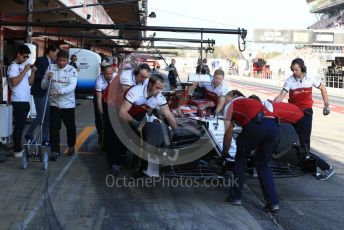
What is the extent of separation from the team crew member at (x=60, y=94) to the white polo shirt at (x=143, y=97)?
1823 millimetres

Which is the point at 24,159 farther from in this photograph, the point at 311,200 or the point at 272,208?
the point at 311,200

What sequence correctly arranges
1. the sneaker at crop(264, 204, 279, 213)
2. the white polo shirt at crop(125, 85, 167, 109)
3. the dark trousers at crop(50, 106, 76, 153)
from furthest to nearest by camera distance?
the dark trousers at crop(50, 106, 76, 153)
the white polo shirt at crop(125, 85, 167, 109)
the sneaker at crop(264, 204, 279, 213)

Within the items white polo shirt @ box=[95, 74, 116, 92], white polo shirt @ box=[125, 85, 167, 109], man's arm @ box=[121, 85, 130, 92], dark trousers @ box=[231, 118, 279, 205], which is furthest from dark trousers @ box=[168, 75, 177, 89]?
dark trousers @ box=[231, 118, 279, 205]

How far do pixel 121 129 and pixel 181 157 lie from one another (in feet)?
4.09

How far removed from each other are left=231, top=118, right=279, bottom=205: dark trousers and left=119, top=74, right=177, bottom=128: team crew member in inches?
46.9

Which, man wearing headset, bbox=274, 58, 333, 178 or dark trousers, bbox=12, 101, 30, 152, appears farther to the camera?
dark trousers, bbox=12, 101, 30, 152

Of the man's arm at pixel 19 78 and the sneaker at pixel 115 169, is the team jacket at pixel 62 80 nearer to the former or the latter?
the man's arm at pixel 19 78

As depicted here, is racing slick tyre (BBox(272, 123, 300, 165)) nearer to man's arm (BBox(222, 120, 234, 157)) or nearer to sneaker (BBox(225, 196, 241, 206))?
man's arm (BBox(222, 120, 234, 157))

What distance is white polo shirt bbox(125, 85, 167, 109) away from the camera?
275 inches

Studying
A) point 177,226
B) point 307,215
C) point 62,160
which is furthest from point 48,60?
point 307,215

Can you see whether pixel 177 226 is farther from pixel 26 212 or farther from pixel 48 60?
pixel 48 60

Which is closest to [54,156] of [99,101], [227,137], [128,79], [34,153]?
[34,153]

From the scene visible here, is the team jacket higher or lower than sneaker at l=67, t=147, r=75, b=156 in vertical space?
higher

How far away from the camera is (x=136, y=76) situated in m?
7.85
